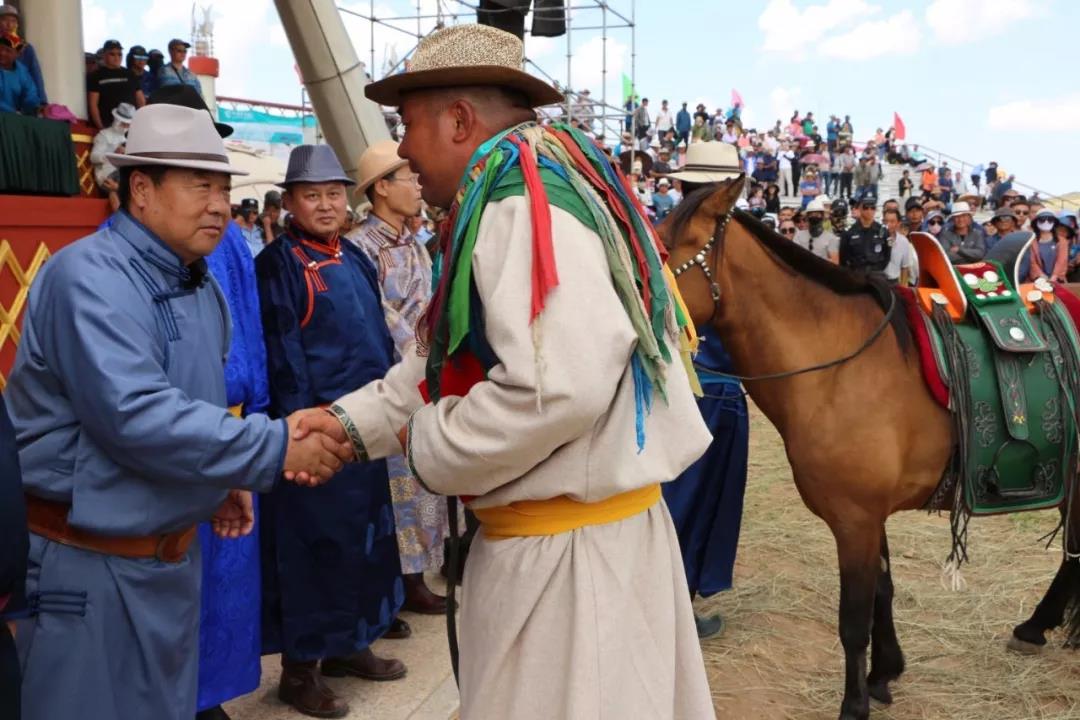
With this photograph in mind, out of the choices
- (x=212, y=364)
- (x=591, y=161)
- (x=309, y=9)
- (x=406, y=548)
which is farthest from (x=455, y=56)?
(x=309, y=9)

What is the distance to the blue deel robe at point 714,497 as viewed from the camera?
4535 millimetres

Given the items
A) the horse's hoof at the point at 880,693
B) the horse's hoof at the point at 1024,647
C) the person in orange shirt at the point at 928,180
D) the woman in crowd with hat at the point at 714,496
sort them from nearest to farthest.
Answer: the horse's hoof at the point at 880,693 < the horse's hoof at the point at 1024,647 < the woman in crowd with hat at the point at 714,496 < the person in orange shirt at the point at 928,180

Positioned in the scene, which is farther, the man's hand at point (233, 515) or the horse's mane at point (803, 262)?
the horse's mane at point (803, 262)

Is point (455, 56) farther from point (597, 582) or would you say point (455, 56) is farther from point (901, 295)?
point (901, 295)

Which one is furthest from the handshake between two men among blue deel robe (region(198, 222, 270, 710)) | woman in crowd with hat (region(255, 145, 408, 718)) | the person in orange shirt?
the person in orange shirt

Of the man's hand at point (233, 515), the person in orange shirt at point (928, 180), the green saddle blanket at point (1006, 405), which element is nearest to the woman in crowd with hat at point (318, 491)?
the man's hand at point (233, 515)

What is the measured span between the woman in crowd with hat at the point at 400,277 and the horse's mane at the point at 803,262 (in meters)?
1.21

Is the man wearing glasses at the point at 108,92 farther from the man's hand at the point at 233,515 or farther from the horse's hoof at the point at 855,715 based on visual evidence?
the horse's hoof at the point at 855,715

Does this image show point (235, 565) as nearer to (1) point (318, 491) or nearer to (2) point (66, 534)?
(1) point (318, 491)

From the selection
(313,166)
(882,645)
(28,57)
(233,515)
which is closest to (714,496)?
(882,645)

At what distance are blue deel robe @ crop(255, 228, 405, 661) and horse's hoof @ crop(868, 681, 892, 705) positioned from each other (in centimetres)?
207

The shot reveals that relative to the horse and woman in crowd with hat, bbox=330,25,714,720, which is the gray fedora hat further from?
woman in crowd with hat, bbox=330,25,714,720

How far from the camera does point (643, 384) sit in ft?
5.99

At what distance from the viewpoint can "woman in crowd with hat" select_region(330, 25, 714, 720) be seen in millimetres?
1687
